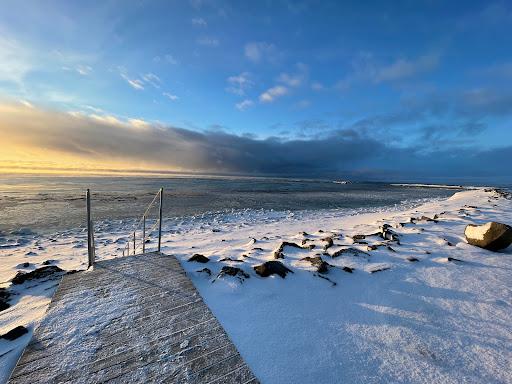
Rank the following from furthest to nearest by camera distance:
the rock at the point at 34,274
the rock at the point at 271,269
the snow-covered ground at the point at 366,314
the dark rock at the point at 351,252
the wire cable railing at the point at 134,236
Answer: the dark rock at the point at 351,252 < the wire cable railing at the point at 134,236 < the rock at the point at 34,274 < the rock at the point at 271,269 < the snow-covered ground at the point at 366,314

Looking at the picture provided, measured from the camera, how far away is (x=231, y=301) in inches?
188

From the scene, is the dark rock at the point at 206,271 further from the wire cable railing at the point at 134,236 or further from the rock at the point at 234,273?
the wire cable railing at the point at 134,236

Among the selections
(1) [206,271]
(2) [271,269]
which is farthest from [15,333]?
(2) [271,269]

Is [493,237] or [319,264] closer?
[319,264]

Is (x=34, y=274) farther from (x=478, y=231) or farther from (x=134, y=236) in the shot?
(x=478, y=231)

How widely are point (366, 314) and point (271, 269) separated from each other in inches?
83.6

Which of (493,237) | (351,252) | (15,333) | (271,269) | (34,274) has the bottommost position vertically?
(34,274)

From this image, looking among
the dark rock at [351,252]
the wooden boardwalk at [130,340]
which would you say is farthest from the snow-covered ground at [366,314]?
the wooden boardwalk at [130,340]

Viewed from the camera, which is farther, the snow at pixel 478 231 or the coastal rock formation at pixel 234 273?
the snow at pixel 478 231

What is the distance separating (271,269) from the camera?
585 centimetres

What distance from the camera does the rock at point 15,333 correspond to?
3957mm

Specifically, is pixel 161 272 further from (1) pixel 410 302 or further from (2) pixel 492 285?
(2) pixel 492 285

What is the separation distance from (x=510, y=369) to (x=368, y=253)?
3779mm

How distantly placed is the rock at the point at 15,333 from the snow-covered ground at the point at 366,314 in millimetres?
112
